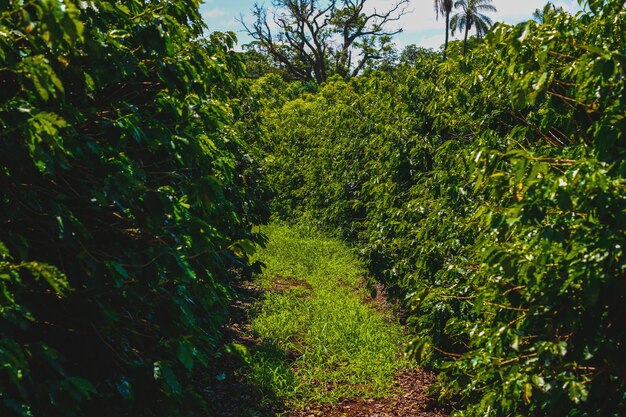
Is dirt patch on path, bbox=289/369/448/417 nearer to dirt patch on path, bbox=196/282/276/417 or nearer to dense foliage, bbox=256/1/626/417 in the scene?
dirt patch on path, bbox=196/282/276/417

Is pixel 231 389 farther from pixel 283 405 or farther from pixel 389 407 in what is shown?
pixel 389 407

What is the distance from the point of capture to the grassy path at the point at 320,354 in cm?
593

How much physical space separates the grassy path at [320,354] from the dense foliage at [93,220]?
24.4 inches

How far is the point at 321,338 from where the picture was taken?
759 cm

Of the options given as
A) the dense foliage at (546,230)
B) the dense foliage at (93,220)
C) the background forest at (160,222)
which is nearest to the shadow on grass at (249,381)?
the dense foliage at (546,230)

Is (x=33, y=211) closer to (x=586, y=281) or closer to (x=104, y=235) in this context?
(x=104, y=235)

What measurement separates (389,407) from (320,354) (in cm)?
139

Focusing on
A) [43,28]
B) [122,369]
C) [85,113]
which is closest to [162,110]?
[85,113]

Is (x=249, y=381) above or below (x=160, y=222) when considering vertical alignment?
below

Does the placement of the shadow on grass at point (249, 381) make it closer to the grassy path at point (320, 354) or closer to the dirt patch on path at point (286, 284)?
the grassy path at point (320, 354)

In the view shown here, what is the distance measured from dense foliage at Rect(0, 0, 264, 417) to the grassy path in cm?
62

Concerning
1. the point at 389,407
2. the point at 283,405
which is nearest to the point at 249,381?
the point at 283,405

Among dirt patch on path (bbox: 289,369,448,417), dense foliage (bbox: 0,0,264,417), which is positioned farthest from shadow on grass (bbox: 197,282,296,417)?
dense foliage (bbox: 0,0,264,417)

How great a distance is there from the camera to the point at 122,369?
2510 mm
